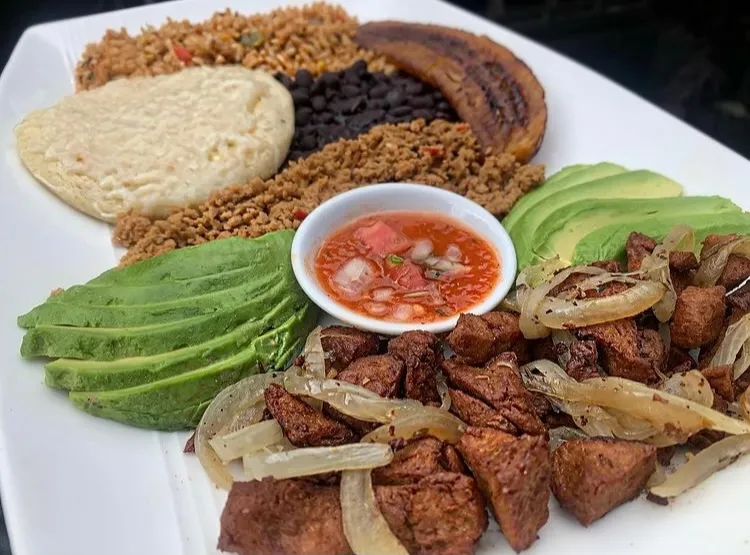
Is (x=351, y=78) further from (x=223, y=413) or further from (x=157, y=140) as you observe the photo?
(x=223, y=413)

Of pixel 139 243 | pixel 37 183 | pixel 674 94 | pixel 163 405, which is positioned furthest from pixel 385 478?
pixel 674 94

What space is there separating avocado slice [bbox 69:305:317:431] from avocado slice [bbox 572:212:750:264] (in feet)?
5.42

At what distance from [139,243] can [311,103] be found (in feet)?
5.16

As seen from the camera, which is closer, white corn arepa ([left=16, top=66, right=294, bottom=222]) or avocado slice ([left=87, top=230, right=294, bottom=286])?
avocado slice ([left=87, top=230, right=294, bottom=286])

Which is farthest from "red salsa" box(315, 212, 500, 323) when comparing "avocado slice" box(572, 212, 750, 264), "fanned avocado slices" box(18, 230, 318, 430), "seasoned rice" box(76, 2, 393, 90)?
"seasoned rice" box(76, 2, 393, 90)

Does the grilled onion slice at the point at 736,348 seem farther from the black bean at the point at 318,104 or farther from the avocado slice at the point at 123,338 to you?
the black bean at the point at 318,104

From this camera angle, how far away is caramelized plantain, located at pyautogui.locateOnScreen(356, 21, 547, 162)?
430 cm

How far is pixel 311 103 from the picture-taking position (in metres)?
4.59

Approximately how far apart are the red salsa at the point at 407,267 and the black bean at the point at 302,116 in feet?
3.55

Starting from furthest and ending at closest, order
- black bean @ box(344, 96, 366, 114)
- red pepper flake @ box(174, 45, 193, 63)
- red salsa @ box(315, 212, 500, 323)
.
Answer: red pepper flake @ box(174, 45, 193, 63), black bean @ box(344, 96, 366, 114), red salsa @ box(315, 212, 500, 323)

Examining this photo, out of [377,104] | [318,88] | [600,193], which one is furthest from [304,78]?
[600,193]

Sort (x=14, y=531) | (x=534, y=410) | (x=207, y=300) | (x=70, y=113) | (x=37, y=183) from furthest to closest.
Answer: (x=70, y=113), (x=37, y=183), (x=207, y=300), (x=534, y=410), (x=14, y=531)

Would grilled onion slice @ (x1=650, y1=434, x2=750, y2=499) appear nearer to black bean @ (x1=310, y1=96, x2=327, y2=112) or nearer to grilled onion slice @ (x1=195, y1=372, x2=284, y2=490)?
grilled onion slice @ (x1=195, y1=372, x2=284, y2=490)

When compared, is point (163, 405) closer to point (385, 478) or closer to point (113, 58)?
point (385, 478)
